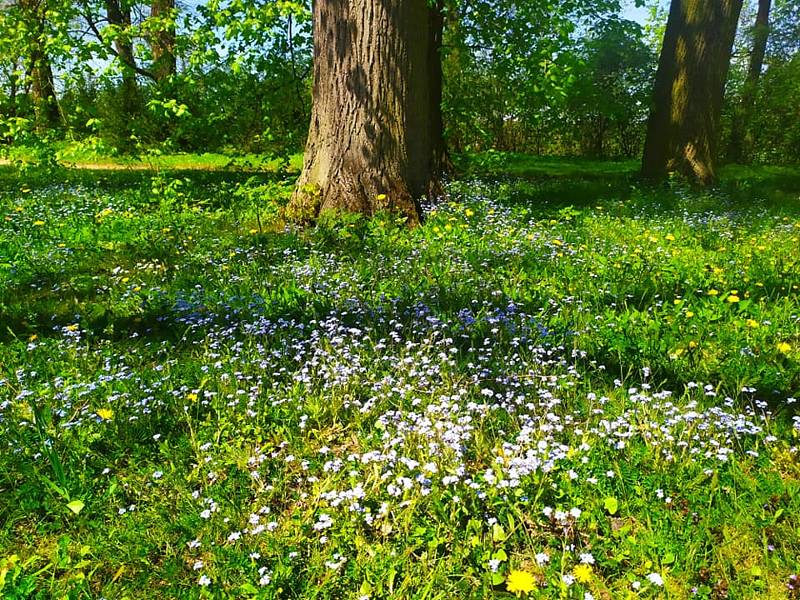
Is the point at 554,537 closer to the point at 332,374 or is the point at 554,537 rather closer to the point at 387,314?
the point at 332,374

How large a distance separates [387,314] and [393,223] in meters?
2.34

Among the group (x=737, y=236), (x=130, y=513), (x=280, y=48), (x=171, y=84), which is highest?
(x=280, y=48)

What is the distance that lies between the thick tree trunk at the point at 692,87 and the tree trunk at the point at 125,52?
8.06 m

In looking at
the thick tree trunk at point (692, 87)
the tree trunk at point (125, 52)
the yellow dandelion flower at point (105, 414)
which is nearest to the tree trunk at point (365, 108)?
the tree trunk at point (125, 52)

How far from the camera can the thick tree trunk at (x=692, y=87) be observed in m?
8.58

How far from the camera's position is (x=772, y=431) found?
2.64 metres

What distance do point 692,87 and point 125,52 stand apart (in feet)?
29.4

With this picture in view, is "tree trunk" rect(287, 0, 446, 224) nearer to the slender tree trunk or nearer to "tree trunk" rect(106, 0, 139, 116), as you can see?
"tree trunk" rect(106, 0, 139, 116)

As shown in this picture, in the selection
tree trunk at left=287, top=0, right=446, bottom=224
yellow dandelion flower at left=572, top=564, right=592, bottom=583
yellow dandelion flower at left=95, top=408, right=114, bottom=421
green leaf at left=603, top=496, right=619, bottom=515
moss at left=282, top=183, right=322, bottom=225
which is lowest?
yellow dandelion flower at left=572, top=564, right=592, bottom=583

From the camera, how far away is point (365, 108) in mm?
6109

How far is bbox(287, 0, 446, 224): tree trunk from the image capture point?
6.00 metres

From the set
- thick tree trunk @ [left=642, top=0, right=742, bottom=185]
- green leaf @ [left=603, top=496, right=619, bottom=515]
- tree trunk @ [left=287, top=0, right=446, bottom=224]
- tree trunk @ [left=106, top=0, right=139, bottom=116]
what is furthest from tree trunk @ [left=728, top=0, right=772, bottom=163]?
green leaf @ [left=603, top=496, right=619, bottom=515]

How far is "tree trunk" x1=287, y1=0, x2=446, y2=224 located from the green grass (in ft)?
3.60

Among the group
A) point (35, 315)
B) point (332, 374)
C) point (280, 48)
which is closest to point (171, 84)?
point (280, 48)
